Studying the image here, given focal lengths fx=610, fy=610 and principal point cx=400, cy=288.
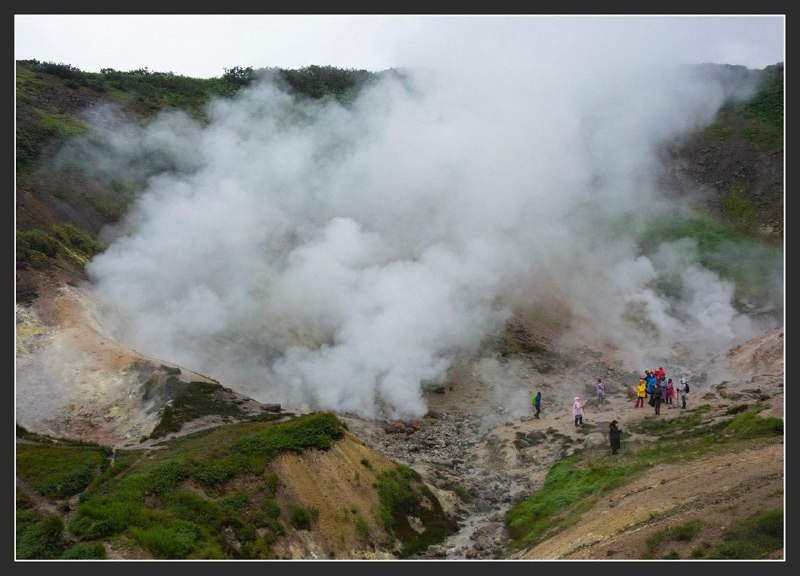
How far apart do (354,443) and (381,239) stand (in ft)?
67.2

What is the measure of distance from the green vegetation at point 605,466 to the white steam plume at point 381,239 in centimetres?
879

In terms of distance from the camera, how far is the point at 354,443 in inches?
776

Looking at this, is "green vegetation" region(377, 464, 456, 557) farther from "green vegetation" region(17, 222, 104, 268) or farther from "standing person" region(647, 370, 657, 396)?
"green vegetation" region(17, 222, 104, 268)

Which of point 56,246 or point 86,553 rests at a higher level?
point 56,246

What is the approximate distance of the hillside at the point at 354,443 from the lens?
13938mm

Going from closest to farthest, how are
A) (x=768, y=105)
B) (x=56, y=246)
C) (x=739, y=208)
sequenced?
(x=56, y=246)
(x=739, y=208)
(x=768, y=105)

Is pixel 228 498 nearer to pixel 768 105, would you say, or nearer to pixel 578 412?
pixel 578 412

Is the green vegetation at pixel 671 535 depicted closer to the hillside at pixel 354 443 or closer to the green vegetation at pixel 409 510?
the hillside at pixel 354 443

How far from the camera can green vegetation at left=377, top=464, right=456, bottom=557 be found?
56.5 ft

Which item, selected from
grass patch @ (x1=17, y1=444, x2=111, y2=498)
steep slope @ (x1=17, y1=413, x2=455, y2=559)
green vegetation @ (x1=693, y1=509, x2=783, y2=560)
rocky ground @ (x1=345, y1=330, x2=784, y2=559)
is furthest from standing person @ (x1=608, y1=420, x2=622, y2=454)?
grass patch @ (x1=17, y1=444, x2=111, y2=498)

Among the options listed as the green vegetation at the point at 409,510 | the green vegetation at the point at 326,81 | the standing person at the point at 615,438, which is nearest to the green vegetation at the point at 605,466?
the standing person at the point at 615,438

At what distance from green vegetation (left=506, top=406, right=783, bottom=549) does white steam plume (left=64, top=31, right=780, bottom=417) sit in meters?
8.79

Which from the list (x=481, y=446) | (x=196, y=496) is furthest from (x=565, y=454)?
(x=196, y=496)

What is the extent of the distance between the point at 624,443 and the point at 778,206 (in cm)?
3967
